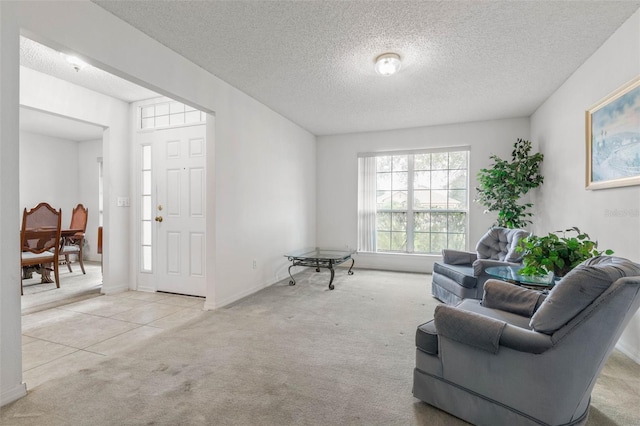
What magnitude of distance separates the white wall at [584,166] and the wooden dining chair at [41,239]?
626 centimetres

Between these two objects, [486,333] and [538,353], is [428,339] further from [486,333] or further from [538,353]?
[538,353]

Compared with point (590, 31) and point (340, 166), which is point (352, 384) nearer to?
point (590, 31)

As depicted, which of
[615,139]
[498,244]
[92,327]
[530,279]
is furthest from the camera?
[498,244]

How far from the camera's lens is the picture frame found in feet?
7.69

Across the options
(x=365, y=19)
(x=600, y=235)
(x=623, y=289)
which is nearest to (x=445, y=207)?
(x=600, y=235)

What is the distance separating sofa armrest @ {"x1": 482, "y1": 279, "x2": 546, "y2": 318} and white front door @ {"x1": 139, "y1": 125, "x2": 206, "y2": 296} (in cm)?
323

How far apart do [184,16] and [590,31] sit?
3.31 metres

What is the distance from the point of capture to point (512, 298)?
211cm

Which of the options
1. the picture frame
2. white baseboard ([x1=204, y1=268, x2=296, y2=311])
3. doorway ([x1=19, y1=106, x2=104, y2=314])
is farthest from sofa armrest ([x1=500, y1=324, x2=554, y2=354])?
doorway ([x1=19, y1=106, x2=104, y2=314])

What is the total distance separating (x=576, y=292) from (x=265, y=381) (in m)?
1.82

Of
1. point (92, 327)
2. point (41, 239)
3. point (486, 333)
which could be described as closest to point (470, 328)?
point (486, 333)

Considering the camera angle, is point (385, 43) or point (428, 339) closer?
point (428, 339)

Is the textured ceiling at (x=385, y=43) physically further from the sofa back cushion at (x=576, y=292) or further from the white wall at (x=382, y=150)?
the sofa back cushion at (x=576, y=292)

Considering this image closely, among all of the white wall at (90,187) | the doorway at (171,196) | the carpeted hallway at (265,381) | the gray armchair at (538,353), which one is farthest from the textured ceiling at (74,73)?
the gray armchair at (538,353)
